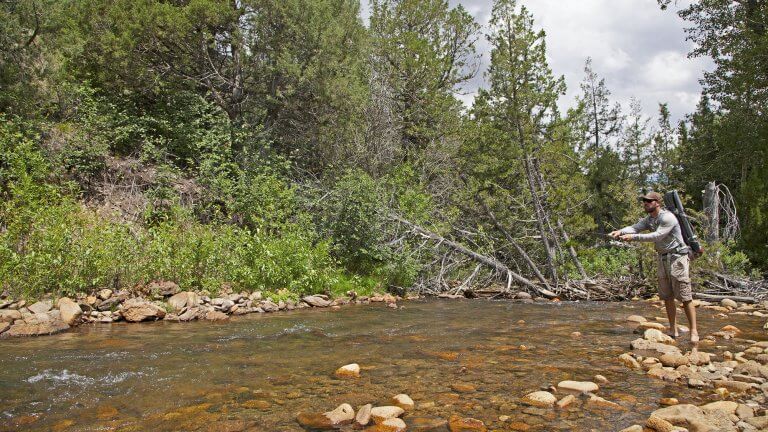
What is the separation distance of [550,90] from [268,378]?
1088 centimetres

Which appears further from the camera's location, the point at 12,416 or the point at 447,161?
Answer: the point at 447,161

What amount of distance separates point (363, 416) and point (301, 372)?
62.4 inches

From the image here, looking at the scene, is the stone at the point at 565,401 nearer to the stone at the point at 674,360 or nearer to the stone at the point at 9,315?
the stone at the point at 674,360

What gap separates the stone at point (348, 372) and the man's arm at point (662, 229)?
4076mm

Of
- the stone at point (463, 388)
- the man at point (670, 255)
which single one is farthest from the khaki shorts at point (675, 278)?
the stone at point (463, 388)

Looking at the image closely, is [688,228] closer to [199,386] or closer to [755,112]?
[199,386]

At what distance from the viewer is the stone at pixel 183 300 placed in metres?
8.48

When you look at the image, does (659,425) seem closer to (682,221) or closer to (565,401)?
(565,401)

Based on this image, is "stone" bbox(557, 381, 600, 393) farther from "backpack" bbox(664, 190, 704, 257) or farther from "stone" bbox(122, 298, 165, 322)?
"stone" bbox(122, 298, 165, 322)

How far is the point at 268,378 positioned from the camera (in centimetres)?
482

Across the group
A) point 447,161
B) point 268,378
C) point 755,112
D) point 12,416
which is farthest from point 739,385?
point 755,112

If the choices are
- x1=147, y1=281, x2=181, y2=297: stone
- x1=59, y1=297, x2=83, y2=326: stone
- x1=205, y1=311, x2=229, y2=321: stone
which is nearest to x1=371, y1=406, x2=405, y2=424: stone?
x1=205, y1=311, x2=229, y2=321: stone

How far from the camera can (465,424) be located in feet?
11.9

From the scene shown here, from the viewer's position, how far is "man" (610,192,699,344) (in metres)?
6.40
